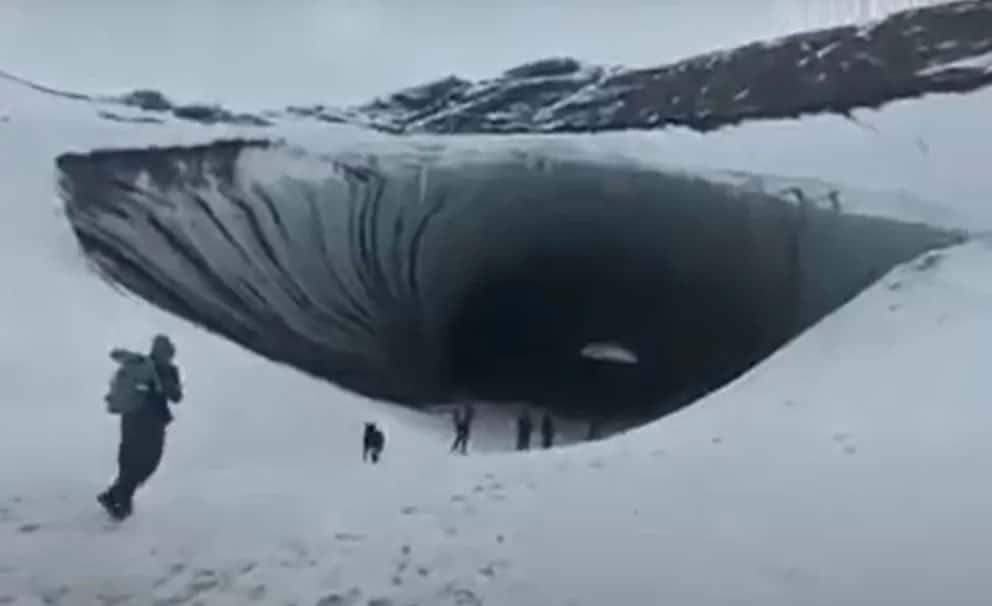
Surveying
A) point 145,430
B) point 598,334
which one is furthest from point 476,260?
point 145,430

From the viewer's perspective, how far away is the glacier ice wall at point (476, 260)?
1.09m

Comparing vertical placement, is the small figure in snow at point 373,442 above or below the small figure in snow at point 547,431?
below

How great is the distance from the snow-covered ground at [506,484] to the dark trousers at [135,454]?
0.04ft

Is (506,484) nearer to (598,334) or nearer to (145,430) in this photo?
(598,334)

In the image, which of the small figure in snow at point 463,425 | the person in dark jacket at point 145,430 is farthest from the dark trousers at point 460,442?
the person in dark jacket at point 145,430

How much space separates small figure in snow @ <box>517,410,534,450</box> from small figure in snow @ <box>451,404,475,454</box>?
0.04 metres

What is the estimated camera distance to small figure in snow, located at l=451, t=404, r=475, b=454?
3.55 feet

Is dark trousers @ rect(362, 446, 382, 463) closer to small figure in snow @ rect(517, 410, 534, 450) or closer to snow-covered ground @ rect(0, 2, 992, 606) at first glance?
snow-covered ground @ rect(0, 2, 992, 606)

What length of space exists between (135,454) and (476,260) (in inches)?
12.7

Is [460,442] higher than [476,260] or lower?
lower

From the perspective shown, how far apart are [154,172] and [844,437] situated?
0.62 meters

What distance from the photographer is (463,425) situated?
3.56ft

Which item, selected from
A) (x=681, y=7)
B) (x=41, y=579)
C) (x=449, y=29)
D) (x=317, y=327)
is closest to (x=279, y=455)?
(x=317, y=327)

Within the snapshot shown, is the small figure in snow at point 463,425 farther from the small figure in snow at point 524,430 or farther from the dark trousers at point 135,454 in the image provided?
the dark trousers at point 135,454
